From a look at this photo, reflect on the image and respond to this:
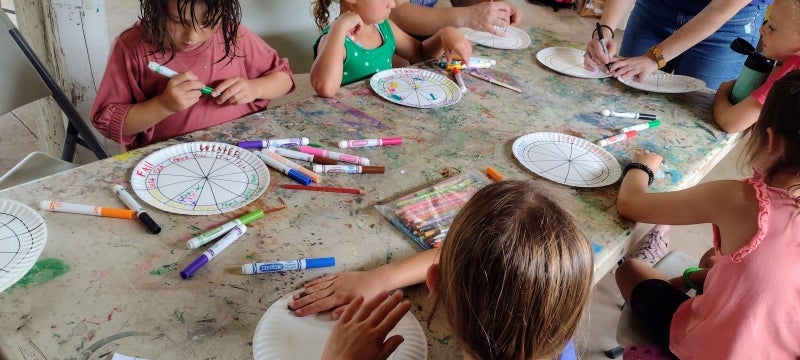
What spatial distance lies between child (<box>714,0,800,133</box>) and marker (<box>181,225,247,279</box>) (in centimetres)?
126

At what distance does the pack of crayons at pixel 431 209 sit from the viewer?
3.23 feet

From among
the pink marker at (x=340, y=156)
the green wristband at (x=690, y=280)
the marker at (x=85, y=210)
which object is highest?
the marker at (x=85, y=210)

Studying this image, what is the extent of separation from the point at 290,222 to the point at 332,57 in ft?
2.05

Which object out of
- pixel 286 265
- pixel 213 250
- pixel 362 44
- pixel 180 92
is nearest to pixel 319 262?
pixel 286 265

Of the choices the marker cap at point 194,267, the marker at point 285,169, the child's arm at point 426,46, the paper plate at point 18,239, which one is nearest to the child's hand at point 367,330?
the marker cap at point 194,267

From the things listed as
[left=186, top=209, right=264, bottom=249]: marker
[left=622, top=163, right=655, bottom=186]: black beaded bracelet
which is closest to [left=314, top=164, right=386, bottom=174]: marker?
[left=186, top=209, right=264, bottom=249]: marker

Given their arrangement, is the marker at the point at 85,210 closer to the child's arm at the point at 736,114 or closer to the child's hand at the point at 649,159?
the child's hand at the point at 649,159

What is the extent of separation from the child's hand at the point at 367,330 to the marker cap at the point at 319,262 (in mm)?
113

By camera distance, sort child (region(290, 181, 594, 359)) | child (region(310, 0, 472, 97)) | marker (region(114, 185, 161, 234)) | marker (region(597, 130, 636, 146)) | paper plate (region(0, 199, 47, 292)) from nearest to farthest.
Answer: child (region(290, 181, 594, 359))
paper plate (region(0, 199, 47, 292))
marker (region(114, 185, 161, 234))
marker (region(597, 130, 636, 146))
child (region(310, 0, 472, 97))

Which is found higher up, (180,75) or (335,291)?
(180,75)

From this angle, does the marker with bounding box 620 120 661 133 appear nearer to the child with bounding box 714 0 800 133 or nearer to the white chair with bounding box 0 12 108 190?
the child with bounding box 714 0 800 133

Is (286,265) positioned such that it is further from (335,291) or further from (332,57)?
(332,57)

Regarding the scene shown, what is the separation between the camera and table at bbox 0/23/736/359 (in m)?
0.75

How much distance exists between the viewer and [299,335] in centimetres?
77
